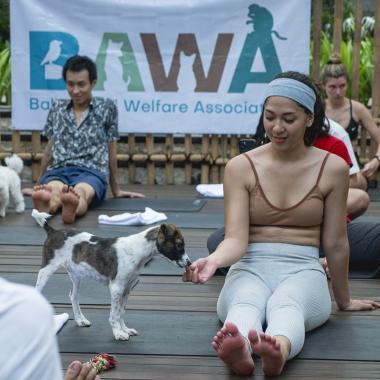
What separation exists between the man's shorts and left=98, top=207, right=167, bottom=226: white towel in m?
0.59

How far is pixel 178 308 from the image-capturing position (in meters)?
3.84

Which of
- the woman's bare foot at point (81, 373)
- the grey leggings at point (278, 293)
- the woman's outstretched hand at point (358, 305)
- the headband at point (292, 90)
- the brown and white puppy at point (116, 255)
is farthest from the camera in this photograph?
the woman's outstretched hand at point (358, 305)

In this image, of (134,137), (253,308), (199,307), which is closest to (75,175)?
(134,137)

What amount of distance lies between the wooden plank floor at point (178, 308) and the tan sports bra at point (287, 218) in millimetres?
442

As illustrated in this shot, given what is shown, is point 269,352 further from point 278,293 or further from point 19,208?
point 19,208

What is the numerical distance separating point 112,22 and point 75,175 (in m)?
2.06

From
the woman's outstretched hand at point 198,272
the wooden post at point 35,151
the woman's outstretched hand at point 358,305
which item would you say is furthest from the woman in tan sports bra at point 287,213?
the wooden post at point 35,151

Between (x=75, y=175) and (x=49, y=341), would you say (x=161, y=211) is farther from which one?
(x=49, y=341)

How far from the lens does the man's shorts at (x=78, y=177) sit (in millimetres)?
6727

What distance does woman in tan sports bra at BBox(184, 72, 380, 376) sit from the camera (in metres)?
3.35

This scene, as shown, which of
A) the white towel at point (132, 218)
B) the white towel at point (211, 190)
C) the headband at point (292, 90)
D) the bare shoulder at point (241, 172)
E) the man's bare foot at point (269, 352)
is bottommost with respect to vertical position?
the white towel at point (211, 190)

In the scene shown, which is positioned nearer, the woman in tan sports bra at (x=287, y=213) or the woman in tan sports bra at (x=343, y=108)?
the woman in tan sports bra at (x=287, y=213)

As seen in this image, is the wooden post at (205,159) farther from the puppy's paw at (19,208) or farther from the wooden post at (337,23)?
the puppy's paw at (19,208)

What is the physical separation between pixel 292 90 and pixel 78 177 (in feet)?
11.9
